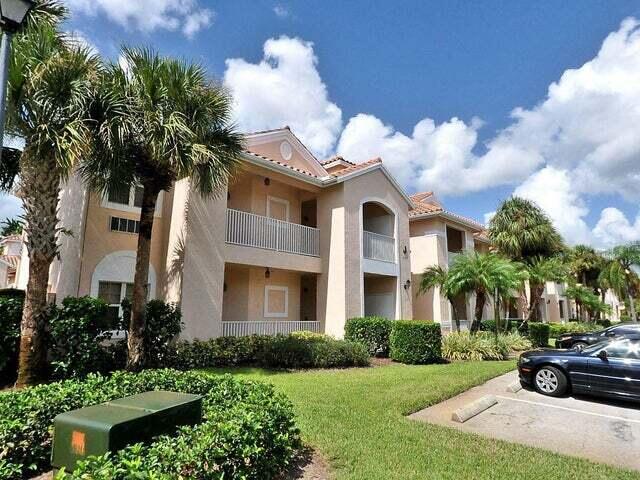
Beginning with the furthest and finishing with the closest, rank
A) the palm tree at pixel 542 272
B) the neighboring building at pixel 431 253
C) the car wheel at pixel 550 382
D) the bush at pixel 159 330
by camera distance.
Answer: the palm tree at pixel 542 272, the neighboring building at pixel 431 253, the bush at pixel 159 330, the car wheel at pixel 550 382

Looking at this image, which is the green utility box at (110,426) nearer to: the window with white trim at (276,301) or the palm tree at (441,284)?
the window with white trim at (276,301)

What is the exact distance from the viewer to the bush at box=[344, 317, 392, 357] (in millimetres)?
15773

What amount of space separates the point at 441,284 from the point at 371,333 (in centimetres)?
574

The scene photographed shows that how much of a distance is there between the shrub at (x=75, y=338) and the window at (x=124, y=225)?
355cm

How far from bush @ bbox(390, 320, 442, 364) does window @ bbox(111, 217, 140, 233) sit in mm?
10269

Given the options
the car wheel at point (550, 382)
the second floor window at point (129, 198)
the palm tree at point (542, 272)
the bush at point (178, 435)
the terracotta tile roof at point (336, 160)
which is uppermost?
the terracotta tile roof at point (336, 160)

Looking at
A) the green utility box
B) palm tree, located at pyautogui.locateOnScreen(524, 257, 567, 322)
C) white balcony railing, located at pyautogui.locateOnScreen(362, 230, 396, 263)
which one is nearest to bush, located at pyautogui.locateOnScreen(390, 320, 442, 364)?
white balcony railing, located at pyautogui.locateOnScreen(362, 230, 396, 263)

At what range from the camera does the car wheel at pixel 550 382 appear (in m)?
10.0

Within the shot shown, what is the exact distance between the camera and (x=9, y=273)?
20984 millimetres

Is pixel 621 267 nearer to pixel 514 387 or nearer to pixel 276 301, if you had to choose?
pixel 514 387

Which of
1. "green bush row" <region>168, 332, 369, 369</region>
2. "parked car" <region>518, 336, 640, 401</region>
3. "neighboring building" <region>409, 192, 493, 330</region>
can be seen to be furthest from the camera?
"neighboring building" <region>409, 192, 493, 330</region>

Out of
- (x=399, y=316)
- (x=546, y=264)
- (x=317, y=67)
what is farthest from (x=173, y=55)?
(x=546, y=264)

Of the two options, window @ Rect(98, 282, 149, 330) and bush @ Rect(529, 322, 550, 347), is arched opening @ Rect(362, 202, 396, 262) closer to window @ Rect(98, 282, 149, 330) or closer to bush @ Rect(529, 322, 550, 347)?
bush @ Rect(529, 322, 550, 347)

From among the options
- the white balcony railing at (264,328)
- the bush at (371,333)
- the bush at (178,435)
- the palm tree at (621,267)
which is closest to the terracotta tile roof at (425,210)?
the bush at (371,333)
